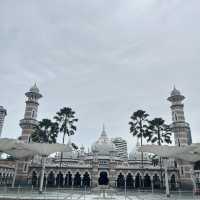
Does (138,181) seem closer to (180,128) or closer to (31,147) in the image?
(180,128)

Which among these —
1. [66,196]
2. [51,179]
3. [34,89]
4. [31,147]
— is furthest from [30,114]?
[66,196]

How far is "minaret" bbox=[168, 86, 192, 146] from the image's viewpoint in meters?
46.5

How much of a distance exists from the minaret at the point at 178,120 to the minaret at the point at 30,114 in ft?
103

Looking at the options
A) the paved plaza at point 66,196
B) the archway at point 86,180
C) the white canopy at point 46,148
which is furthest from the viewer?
the archway at point 86,180

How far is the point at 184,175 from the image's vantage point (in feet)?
142

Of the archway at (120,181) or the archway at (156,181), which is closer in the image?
the archway at (156,181)

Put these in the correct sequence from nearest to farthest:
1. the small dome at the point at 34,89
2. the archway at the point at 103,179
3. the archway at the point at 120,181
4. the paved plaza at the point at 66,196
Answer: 1. the paved plaza at the point at 66,196
2. the archway at the point at 103,179
3. the archway at the point at 120,181
4. the small dome at the point at 34,89

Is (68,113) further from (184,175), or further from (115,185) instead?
(184,175)

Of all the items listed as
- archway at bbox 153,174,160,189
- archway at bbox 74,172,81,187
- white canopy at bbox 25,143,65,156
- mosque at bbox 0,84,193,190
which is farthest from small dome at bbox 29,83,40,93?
archway at bbox 153,174,160,189

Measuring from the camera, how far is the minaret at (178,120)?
4653cm

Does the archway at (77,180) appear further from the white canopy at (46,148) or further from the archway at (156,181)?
the white canopy at (46,148)

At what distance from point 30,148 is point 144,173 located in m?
27.7

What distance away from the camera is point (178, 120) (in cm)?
4753

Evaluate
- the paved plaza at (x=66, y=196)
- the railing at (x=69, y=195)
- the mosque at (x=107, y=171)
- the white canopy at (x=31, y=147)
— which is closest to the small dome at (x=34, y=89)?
the mosque at (x=107, y=171)
